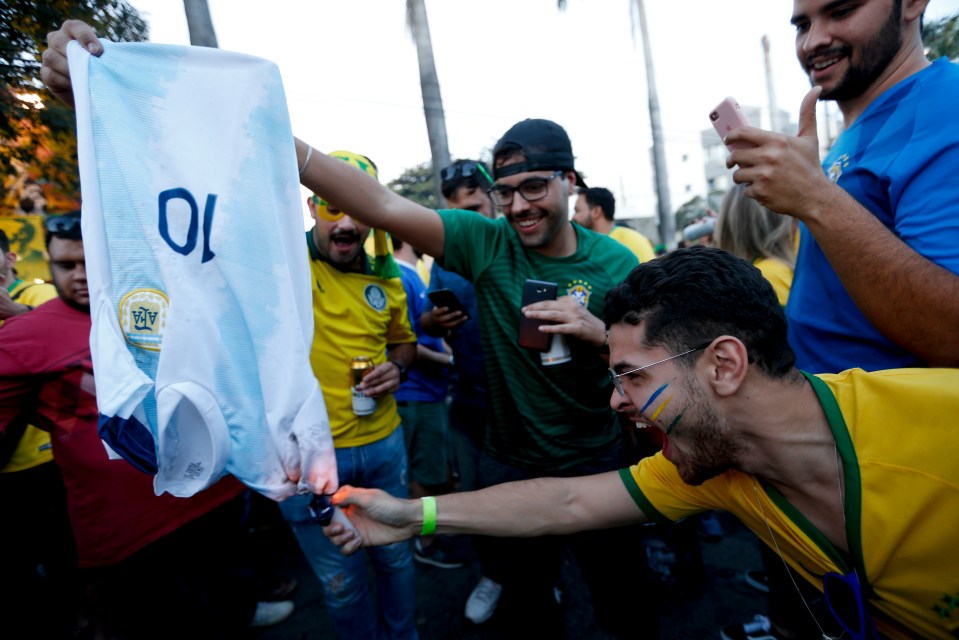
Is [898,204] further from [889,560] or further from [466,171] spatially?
[466,171]

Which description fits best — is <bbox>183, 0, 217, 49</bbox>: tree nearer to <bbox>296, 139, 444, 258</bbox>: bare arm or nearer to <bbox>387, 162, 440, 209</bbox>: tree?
<bbox>296, 139, 444, 258</bbox>: bare arm

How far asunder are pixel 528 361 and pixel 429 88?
772 cm

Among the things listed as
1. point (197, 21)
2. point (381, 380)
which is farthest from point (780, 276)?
point (197, 21)

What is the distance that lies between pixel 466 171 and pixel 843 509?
3118 millimetres

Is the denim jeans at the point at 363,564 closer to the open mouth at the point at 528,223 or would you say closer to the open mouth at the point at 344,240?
the open mouth at the point at 344,240

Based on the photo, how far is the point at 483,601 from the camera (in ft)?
10.4

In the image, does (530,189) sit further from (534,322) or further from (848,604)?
(848,604)

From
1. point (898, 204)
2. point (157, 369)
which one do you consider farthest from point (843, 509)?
point (157, 369)

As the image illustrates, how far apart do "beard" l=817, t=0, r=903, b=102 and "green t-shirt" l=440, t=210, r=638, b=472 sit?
1089 mm

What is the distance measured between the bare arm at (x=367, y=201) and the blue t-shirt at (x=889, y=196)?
1.43m

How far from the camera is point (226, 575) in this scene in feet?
9.69

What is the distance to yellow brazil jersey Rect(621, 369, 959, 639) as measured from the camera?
1.19m

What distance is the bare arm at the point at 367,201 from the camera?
1765mm

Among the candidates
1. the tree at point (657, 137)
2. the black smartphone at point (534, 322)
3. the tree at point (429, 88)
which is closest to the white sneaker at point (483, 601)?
the black smartphone at point (534, 322)
